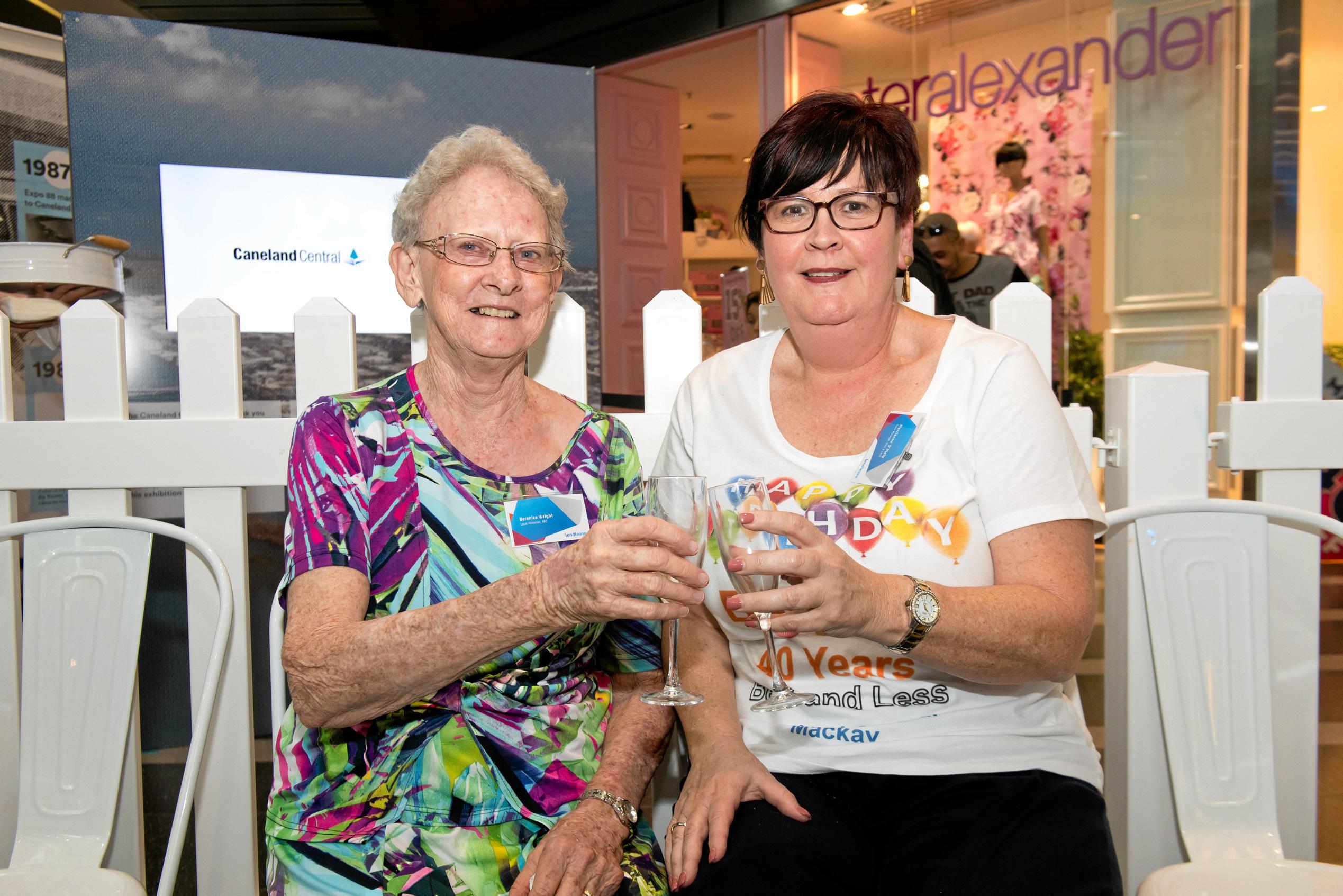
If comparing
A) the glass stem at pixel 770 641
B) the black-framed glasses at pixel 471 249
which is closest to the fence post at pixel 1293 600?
the glass stem at pixel 770 641

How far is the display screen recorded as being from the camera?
3.16 m

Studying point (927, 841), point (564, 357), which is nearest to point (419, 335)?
point (564, 357)

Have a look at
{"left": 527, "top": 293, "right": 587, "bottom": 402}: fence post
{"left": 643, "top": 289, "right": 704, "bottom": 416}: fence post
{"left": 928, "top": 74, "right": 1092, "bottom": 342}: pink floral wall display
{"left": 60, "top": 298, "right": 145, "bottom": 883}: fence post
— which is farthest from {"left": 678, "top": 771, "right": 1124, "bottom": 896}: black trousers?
{"left": 928, "top": 74, "right": 1092, "bottom": 342}: pink floral wall display

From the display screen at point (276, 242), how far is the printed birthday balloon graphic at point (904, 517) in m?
2.30

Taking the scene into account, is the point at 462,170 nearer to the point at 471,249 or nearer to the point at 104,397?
the point at 471,249

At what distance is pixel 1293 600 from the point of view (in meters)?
1.79

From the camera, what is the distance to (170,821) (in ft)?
9.17

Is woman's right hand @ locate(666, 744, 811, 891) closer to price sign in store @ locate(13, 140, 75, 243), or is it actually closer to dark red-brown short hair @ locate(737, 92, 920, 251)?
dark red-brown short hair @ locate(737, 92, 920, 251)

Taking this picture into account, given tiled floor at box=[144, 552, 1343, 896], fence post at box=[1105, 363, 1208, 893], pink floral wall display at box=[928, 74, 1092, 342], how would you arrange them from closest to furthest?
fence post at box=[1105, 363, 1208, 893] < tiled floor at box=[144, 552, 1343, 896] < pink floral wall display at box=[928, 74, 1092, 342]

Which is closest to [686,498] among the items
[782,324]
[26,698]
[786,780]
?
[786,780]

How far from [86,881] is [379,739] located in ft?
1.84

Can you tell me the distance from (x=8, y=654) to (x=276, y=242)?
187 cm

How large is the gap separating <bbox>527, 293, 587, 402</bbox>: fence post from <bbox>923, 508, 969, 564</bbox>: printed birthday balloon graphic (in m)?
0.82

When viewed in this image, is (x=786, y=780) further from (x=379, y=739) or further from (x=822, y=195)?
(x=822, y=195)
